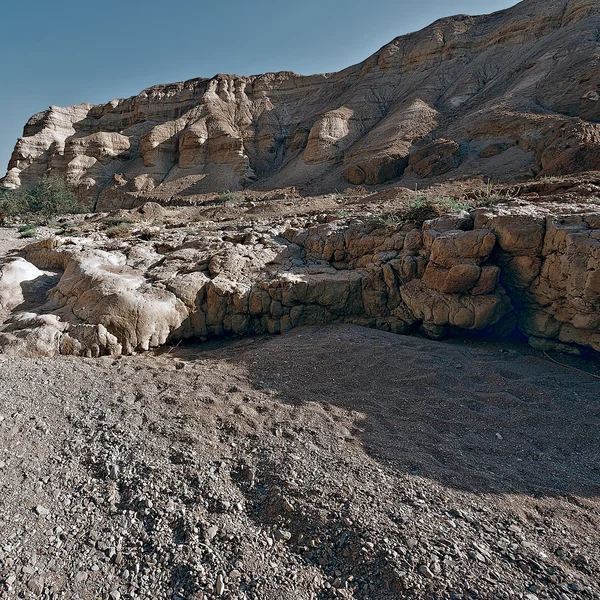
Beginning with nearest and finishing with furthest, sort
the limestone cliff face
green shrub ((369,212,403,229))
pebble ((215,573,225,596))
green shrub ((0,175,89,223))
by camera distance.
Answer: pebble ((215,573,225,596))
green shrub ((369,212,403,229))
the limestone cliff face
green shrub ((0,175,89,223))

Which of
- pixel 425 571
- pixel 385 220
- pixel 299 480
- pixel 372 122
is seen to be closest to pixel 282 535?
pixel 299 480

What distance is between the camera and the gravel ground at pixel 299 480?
1.81 metres

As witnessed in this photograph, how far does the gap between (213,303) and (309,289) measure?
138 cm

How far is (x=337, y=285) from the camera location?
17.6 ft

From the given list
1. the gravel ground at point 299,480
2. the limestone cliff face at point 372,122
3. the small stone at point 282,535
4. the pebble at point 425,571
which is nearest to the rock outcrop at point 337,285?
the gravel ground at point 299,480

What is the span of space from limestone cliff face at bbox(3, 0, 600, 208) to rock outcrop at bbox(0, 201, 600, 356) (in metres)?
9.37

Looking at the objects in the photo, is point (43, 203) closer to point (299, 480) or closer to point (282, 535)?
point (299, 480)

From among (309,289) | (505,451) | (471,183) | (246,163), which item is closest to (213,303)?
(309,289)

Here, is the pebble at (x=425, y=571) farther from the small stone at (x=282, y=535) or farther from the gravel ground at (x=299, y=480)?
the small stone at (x=282, y=535)

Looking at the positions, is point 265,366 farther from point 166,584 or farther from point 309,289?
point 166,584

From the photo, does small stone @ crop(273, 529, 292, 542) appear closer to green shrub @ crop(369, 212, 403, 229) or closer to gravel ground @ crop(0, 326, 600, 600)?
gravel ground @ crop(0, 326, 600, 600)

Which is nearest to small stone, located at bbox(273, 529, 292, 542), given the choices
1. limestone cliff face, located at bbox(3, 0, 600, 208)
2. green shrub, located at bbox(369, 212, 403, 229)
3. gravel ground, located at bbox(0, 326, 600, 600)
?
gravel ground, located at bbox(0, 326, 600, 600)

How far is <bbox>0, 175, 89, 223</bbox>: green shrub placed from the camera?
19.4m

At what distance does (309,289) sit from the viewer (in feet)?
17.6
